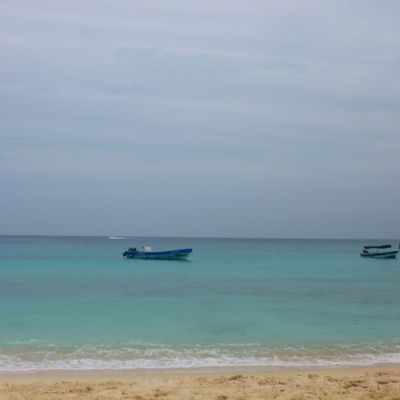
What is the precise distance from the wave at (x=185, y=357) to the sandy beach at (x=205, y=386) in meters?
0.81

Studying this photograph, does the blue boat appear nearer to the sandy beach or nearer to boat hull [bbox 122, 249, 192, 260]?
boat hull [bbox 122, 249, 192, 260]

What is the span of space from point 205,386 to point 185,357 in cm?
317

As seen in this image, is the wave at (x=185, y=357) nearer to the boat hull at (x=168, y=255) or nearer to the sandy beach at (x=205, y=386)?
the sandy beach at (x=205, y=386)

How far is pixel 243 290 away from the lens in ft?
89.4

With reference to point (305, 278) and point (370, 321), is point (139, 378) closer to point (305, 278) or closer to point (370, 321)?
point (370, 321)

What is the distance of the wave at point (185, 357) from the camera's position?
1130cm

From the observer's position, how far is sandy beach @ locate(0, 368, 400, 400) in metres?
8.28

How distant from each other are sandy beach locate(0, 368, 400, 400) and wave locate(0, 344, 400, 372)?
0.81 m

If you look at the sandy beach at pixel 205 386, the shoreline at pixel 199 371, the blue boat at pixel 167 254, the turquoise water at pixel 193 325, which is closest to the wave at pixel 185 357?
the turquoise water at pixel 193 325

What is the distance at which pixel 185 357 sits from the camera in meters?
12.2

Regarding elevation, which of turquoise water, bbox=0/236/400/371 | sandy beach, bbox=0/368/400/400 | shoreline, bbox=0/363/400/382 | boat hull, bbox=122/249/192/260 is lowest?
boat hull, bbox=122/249/192/260

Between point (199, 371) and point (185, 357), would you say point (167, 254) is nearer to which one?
point (185, 357)

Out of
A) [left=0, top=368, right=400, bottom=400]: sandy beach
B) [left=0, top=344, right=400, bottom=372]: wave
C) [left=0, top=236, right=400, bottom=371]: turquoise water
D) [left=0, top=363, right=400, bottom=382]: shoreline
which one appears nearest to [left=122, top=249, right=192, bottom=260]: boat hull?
[left=0, top=236, right=400, bottom=371]: turquoise water

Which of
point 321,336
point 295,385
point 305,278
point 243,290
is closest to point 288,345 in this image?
point 321,336
